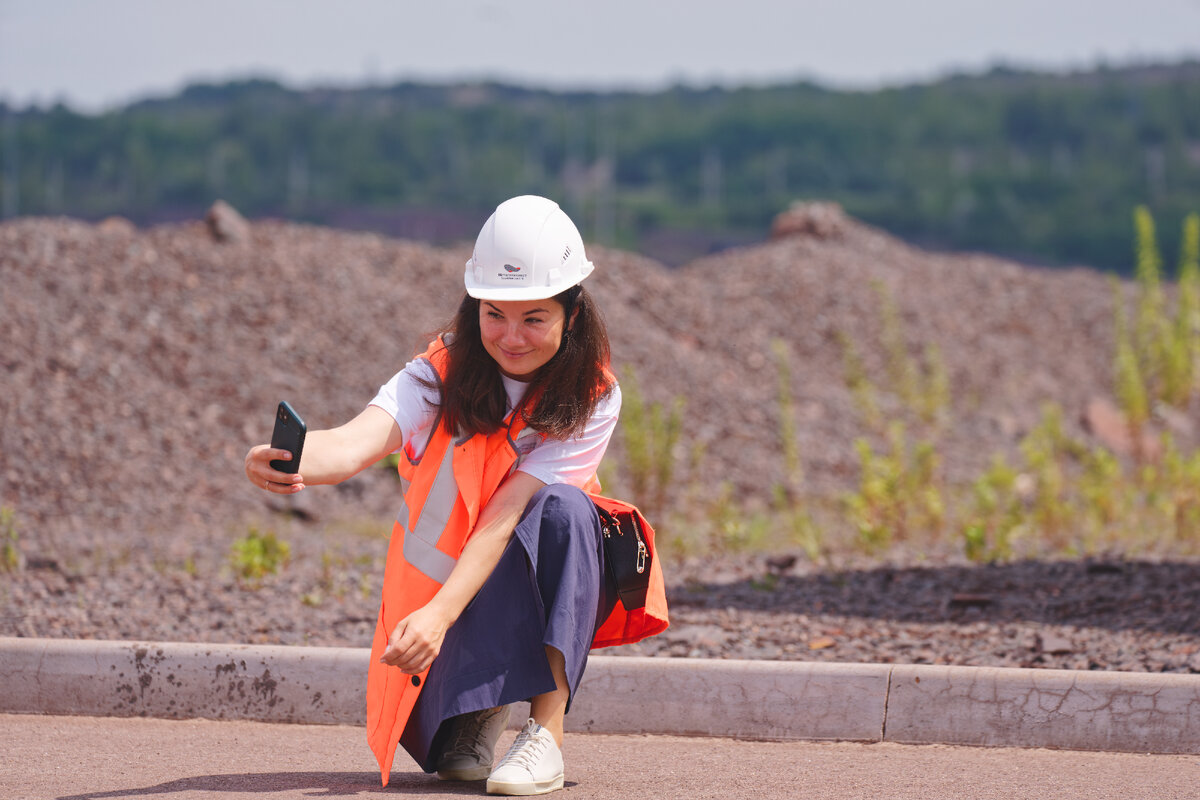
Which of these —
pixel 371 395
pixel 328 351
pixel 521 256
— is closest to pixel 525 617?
pixel 521 256

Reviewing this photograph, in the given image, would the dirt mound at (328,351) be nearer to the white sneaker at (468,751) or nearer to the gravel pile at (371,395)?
the gravel pile at (371,395)

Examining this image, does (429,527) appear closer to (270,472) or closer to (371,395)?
(270,472)

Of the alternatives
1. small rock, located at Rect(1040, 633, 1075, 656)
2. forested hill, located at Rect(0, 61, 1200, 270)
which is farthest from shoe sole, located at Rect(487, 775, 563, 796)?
forested hill, located at Rect(0, 61, 1200, 270)

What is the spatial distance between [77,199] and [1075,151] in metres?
32.4

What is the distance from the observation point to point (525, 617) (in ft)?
10.6

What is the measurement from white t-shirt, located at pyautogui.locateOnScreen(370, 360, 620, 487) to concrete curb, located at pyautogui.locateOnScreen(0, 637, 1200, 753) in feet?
3.35

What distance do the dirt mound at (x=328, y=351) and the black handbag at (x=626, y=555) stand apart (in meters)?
5.71

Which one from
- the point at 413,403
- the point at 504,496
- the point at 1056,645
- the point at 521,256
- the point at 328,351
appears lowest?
the point at 328,351

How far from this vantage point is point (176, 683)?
424 centimetres

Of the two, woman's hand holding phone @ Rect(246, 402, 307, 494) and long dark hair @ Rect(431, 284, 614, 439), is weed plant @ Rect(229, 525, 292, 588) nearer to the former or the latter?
long dark hair @ Rect(431, 284, 614, 439)

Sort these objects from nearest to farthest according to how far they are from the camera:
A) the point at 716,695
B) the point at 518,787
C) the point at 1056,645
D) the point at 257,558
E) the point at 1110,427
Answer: the point at 518,787, the point at 716,695, the point at 1056,645, the point at 257,558, the point at 1110,427

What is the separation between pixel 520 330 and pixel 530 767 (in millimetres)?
1087

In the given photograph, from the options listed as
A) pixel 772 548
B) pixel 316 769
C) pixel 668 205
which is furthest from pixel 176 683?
pixel 668 205

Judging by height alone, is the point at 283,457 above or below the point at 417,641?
above
